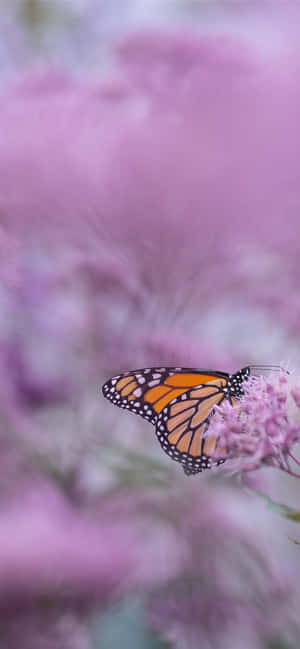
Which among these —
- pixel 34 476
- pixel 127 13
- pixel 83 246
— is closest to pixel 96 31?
pixel 127 13

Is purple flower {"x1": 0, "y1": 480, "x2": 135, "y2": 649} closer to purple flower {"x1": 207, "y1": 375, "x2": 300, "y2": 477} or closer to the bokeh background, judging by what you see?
the bokeh background

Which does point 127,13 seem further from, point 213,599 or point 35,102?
point 213,599

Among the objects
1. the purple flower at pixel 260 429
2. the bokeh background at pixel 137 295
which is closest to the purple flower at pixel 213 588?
the bokeh background at pixel 137 295

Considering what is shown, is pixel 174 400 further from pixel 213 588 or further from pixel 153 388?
pixel 213 588

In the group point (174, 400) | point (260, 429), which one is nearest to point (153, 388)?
point (174, 400)

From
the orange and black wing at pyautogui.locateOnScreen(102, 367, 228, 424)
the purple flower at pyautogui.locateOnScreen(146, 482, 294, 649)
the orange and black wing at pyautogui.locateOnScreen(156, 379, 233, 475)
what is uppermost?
the orange and black wing at pyautogui.locateOnScreen(102, 367, 228, 424)

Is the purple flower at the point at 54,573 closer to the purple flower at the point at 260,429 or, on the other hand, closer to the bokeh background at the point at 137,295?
the bokeh background at the point at 137,295

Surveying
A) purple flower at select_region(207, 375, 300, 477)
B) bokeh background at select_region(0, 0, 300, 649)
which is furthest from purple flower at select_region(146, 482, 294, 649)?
purple flower at select_region(207, 375, 300, 477)

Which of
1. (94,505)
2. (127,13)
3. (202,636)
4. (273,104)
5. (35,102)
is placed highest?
(127,13)
